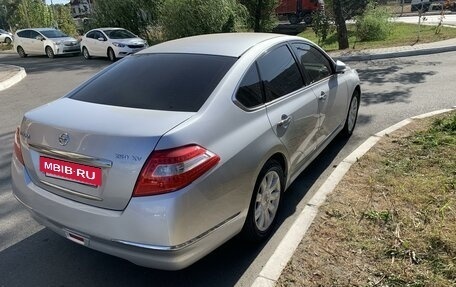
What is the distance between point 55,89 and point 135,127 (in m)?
9.67

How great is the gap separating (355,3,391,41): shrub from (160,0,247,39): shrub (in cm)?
530

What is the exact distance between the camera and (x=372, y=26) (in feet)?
56.2

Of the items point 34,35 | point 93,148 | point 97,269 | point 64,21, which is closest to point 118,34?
point 34,35

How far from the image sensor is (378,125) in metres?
5.92

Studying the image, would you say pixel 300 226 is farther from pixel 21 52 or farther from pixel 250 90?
pixel 21 52

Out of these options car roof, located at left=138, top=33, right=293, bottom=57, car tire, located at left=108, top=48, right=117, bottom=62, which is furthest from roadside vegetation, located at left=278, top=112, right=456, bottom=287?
car tire, located at left=108, top=48, right=117, bottom=62

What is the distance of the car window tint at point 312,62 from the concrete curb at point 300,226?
→ 100 centimetres

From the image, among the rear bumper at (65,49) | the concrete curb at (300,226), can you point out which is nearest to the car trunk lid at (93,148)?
the concrete curb at (300,226)

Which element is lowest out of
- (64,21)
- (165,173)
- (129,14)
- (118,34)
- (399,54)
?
(399,54)

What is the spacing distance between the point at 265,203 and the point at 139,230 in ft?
3.96

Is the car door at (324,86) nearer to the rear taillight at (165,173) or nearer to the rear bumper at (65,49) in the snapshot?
the rear taillight at (165,173)

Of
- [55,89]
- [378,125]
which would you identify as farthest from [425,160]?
[55,89]

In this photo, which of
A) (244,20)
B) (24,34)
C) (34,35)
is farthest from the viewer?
(24,34)

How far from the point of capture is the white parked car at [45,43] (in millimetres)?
20812
